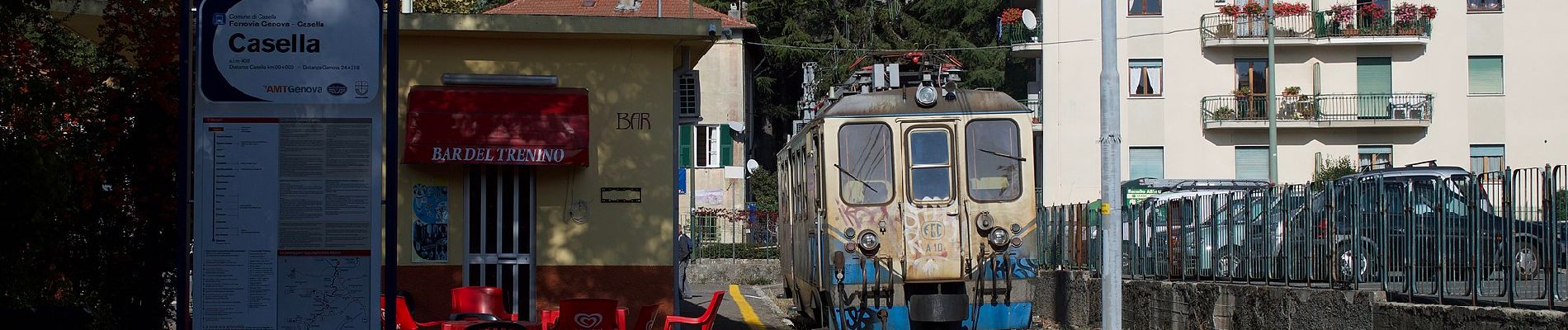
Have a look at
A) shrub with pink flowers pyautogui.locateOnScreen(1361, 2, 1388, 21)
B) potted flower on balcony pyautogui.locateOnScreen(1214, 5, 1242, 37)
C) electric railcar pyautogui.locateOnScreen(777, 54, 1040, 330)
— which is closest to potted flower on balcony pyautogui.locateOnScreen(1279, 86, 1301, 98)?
potted flower on balcony pyautogui.locateOnScreen(1214, 5, 1242, 37)

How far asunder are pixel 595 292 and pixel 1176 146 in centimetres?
2857

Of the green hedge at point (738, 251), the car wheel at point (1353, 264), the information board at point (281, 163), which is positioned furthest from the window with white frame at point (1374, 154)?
the information board at point (281, 163)

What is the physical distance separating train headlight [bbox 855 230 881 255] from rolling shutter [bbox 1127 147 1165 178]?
90.4ft

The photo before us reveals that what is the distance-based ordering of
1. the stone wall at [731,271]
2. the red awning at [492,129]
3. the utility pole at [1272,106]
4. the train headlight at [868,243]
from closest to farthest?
the red awning at [492,129]
the train headlight at [868,243]
the stone wall at [731,271]
the utility pole at [1272,106]

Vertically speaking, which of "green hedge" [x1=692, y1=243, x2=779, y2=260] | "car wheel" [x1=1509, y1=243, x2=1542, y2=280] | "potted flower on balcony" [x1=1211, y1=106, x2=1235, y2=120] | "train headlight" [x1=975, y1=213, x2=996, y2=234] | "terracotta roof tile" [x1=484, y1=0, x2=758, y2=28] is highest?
"terracotta roof tile" [x1=484, y1=0, x2=758, y2=28]

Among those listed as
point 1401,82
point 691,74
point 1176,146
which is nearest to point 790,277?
point 691,74

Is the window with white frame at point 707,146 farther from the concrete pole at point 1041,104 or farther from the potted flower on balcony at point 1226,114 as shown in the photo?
the potted flower on balcony at point 1226,114

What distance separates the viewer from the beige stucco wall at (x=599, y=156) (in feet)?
44.3

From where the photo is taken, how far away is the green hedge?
2934 centimetres

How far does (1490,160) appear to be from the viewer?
38.7m

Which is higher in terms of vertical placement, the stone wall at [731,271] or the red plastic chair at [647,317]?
the red plastic chair at [647,317]

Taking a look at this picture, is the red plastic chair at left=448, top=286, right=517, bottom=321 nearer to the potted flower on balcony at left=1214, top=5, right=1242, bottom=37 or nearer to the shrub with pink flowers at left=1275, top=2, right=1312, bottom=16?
the potted flower on balcony at left=1214, top=5, right=1242, bottom=37

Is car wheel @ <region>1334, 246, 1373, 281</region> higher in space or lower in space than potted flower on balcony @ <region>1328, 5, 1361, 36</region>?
lower

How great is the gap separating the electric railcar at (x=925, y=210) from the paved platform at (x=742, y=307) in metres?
2.97
